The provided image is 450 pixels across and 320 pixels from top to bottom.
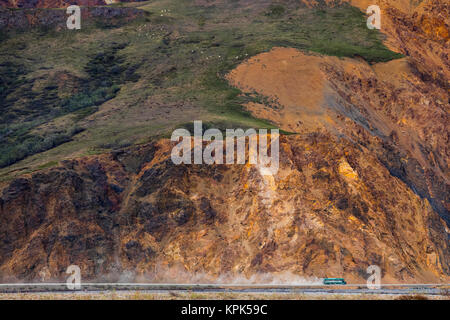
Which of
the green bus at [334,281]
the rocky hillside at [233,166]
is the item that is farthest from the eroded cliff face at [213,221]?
the green bus at [334,281]

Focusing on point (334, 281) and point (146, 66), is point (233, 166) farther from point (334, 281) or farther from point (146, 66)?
point (146, 66)

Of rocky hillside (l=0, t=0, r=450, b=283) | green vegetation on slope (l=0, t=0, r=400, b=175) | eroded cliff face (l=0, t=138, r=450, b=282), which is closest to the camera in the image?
eroded cliff face (l=0, t=138, r=450, b=282)

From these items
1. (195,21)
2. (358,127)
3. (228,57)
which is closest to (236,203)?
(358,127)

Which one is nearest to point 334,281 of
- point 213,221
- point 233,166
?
point 213,221

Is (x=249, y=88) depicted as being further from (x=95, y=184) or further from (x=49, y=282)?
(x=49, y=282)

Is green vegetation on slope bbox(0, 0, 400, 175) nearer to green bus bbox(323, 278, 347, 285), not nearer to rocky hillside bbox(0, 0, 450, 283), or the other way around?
rocky hillside bbox(0, 0, 450, 283)

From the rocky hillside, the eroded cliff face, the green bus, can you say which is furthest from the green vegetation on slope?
the green bus
